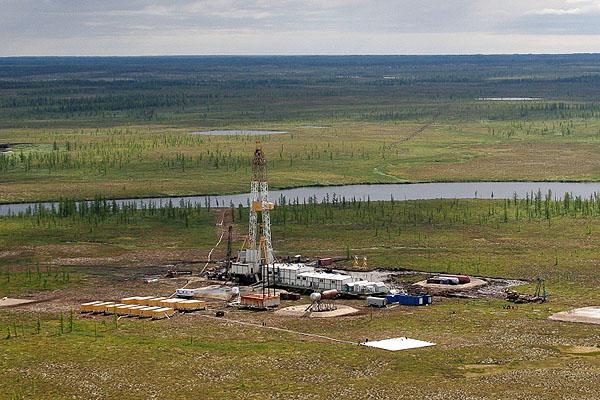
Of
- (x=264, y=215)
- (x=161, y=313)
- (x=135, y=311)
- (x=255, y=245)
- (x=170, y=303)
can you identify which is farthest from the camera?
(x=264, y=215)

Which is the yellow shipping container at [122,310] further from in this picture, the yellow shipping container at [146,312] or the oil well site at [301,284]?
the yellow shipping container at [146,312]

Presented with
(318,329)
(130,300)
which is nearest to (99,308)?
(130,300)

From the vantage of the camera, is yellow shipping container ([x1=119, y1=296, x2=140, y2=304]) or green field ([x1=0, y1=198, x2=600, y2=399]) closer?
green field ([x1=0, y1=198, x2=600, y2=399])

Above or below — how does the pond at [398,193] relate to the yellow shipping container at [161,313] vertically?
below

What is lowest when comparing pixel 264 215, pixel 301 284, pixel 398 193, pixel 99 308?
pixel 398 193

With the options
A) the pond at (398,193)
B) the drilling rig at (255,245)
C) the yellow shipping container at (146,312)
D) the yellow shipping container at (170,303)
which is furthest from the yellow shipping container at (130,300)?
the pond at (398,193)

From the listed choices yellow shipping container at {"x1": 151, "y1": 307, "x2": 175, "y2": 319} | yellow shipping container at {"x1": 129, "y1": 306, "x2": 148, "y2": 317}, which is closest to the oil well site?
yellow shipping container at {"x1": 151, "y1": 307, "x2": 175, "y2": 319}

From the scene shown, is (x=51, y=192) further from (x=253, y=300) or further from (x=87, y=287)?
(x=253, y=300)

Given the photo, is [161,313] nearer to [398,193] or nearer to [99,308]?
[99,308]

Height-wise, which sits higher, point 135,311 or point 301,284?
point 135,311

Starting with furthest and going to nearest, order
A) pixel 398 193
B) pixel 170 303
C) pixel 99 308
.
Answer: pixel 398 193 < pixel 170 303 < pixel 99 308

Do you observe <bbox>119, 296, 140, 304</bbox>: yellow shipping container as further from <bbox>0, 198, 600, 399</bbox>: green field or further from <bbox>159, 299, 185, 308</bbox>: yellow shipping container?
<bbox>0, 198, 600, 399</bbox>: green field
